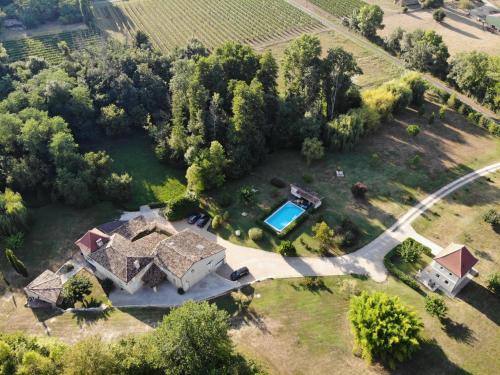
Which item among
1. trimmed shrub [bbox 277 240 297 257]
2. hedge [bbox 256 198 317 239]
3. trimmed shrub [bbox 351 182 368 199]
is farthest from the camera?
trimmed shrub [bbox 351 182 368 199]

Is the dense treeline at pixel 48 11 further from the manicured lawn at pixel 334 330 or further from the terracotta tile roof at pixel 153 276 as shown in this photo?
the manicured lawn at pixel 334 330

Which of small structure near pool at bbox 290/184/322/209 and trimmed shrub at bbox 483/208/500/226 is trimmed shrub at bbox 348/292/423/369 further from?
trimmed shrub at bbox 483/208/500/226

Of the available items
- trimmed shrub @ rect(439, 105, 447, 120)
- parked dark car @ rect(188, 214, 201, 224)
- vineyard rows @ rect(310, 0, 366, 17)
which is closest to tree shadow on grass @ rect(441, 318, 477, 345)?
parked dark car @ rect(188, 214, 201, 224)

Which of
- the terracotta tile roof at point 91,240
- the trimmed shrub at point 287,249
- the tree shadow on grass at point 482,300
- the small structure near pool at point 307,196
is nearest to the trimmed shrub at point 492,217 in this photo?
the tree shadow on grass at point 482,300

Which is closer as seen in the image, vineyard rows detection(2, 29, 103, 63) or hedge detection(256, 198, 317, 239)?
hedge detection(256, 198, 317, 239)

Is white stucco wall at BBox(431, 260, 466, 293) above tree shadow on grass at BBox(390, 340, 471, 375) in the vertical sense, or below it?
above
